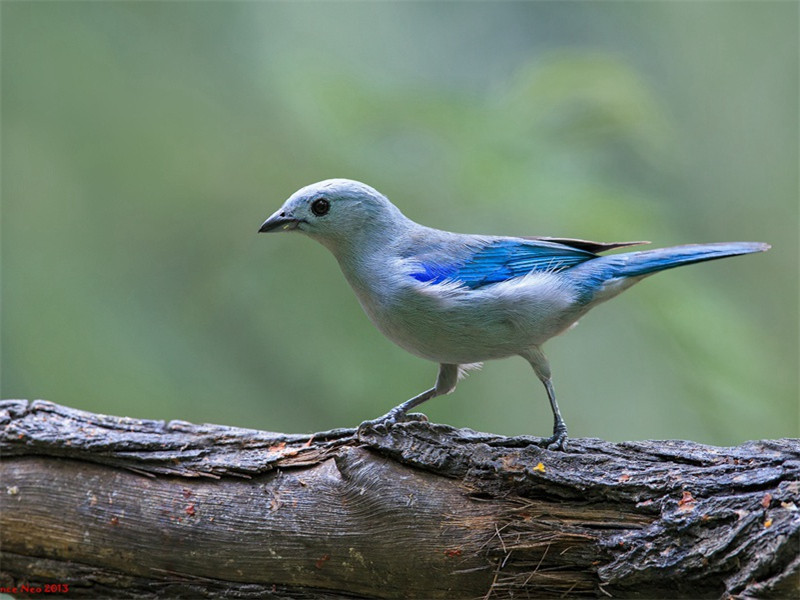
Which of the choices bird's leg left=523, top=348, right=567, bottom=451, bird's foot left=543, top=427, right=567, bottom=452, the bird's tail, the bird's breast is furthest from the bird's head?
bird's foot left=543, top=427, right=567, bottom=452

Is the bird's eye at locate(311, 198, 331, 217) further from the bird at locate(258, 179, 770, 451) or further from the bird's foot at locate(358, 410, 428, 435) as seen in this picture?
the bird's foot at locate(358, 410, 428, 435)

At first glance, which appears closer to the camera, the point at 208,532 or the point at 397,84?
the point at 208,532

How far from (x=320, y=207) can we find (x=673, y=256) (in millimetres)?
1713

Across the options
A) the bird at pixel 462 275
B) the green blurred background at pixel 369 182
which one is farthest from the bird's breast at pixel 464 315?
the green blurred background at pixel 369 182

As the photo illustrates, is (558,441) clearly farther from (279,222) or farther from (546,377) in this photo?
(279,222)

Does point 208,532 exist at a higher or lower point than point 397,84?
lower

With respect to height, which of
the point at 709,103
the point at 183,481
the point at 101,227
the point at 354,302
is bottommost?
the point at 183,481

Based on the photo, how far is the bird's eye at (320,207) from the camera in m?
3.83

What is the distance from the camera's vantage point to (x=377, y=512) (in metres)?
3.38

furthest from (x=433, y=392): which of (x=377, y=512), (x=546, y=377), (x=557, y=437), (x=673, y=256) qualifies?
(x=673, y=256)

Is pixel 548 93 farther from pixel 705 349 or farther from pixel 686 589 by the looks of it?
pixel 686 589

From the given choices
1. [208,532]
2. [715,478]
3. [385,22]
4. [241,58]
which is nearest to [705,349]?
[715,478]

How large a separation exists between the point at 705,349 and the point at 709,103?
8.46ft

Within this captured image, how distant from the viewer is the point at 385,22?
6.33 m
